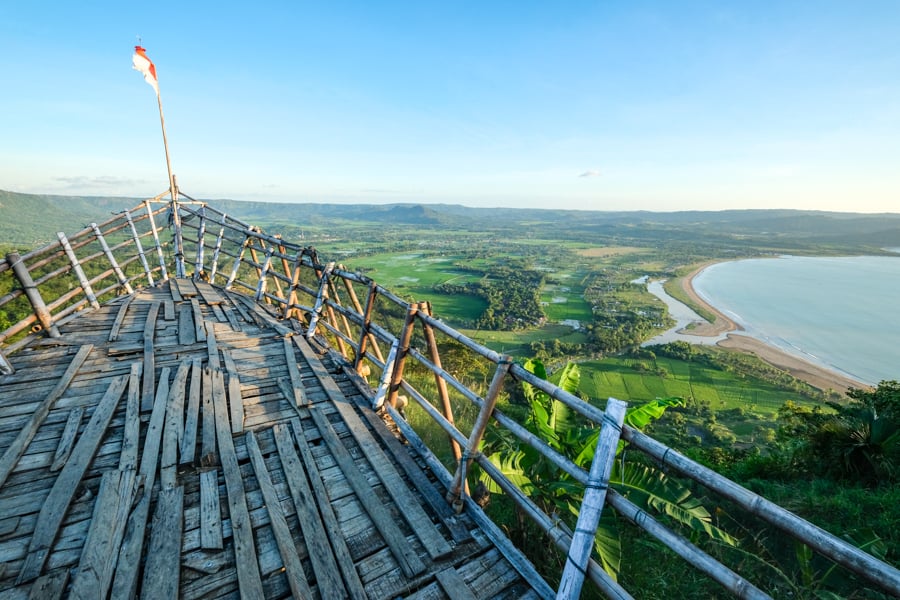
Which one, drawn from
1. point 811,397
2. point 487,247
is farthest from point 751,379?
point 487,247

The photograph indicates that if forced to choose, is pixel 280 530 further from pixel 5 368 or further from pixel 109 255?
pixel 109 255

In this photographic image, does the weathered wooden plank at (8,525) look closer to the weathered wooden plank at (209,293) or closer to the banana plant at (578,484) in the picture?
the banana plant at (578,484)

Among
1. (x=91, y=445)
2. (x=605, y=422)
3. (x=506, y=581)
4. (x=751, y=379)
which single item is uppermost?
(x=605, y=422)

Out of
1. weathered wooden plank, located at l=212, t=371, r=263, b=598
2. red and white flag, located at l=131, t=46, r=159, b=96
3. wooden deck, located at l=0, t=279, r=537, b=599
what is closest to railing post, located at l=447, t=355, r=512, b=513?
wooden deck, located at l=0, t=279, r=537, b=599

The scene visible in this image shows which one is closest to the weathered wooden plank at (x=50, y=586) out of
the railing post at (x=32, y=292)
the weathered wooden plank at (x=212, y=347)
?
the weathered wooden plank at (x=212, y=347)

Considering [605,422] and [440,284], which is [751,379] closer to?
[605,422]

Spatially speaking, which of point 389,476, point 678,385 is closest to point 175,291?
point 389,476
